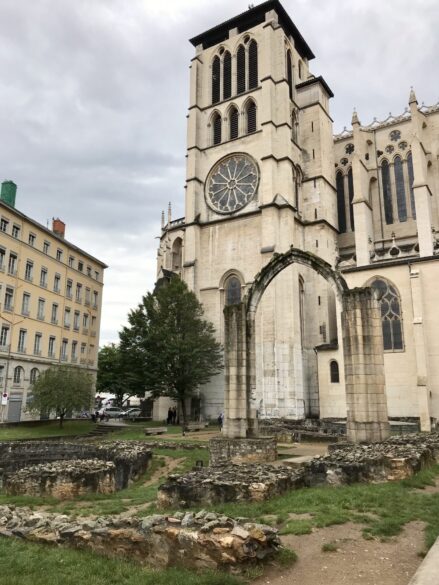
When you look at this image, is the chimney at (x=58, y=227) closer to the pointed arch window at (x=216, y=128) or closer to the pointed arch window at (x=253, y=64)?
the pointed arch window at (x=216, y=128)

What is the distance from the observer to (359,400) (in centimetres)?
1548

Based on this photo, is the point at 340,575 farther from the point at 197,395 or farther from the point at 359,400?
the point at 197,395

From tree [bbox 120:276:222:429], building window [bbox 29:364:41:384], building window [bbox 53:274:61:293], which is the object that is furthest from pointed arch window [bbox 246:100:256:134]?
building window [bbox 29:364:41:384]

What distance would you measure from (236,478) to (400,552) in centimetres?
418

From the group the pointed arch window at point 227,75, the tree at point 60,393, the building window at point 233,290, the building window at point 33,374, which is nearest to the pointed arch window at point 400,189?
the building window at point 233,290

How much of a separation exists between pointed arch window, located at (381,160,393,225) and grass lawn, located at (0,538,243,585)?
143 feet

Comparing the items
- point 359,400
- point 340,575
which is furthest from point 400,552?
point 359,400

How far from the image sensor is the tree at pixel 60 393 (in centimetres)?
3222

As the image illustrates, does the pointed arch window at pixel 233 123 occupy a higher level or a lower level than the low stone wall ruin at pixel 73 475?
higher

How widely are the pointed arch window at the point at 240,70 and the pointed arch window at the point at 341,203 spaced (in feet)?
44.9

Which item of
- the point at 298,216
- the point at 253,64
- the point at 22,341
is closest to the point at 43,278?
the point at 22,341

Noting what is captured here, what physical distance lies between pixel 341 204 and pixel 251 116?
1310 centimetres

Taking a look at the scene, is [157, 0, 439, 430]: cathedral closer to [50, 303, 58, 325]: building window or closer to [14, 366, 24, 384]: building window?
[14, 366, 24, 384]: building window

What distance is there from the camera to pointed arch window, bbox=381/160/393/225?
45031 millimetres
